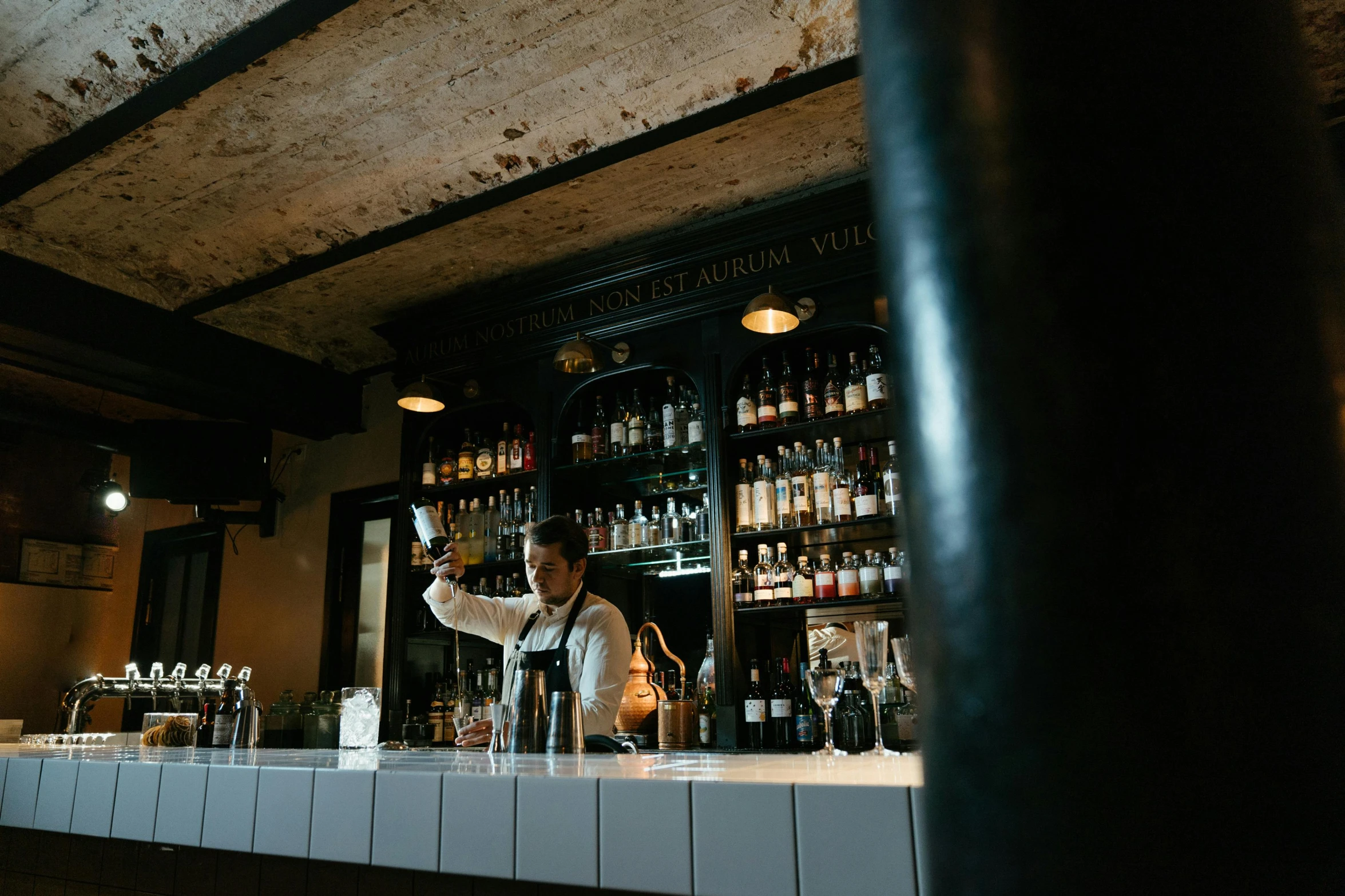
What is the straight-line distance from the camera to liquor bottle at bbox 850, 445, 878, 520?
10.5 feet

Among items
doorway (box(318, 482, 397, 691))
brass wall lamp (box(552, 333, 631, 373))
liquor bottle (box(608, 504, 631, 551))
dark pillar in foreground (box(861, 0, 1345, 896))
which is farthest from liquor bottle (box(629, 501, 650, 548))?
dark pillar in foreground (box(861, 0, 1345, 896))

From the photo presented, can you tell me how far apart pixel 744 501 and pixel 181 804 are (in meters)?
2.44

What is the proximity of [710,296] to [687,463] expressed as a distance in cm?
69

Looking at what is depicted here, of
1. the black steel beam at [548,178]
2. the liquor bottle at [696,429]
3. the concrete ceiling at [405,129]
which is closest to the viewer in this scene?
the concrete ceiling at [405,129]

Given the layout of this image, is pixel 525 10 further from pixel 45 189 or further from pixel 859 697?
pixel 859 697

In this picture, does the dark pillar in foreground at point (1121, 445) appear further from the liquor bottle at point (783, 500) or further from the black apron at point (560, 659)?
the liquor bottle at point (783, 500)

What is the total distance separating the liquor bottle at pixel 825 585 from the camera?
3.26 m

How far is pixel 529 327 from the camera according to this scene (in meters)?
4.02

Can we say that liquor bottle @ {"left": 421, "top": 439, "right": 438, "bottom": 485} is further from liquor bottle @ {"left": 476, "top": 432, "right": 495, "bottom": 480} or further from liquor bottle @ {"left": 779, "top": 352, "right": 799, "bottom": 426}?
liquor bottle @ {"left": 779, "top": 352, "right": 799, "bottom": 426}

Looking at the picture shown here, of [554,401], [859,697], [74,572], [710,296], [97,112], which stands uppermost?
[97,112]

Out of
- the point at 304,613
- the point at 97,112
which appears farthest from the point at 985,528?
the point at 304,613

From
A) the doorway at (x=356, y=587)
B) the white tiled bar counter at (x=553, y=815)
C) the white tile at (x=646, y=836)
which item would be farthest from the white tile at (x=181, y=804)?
the doorway at (x=356, y=587)

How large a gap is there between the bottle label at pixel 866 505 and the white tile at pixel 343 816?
2.40 metres

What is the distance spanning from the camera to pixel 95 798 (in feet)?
4.34
